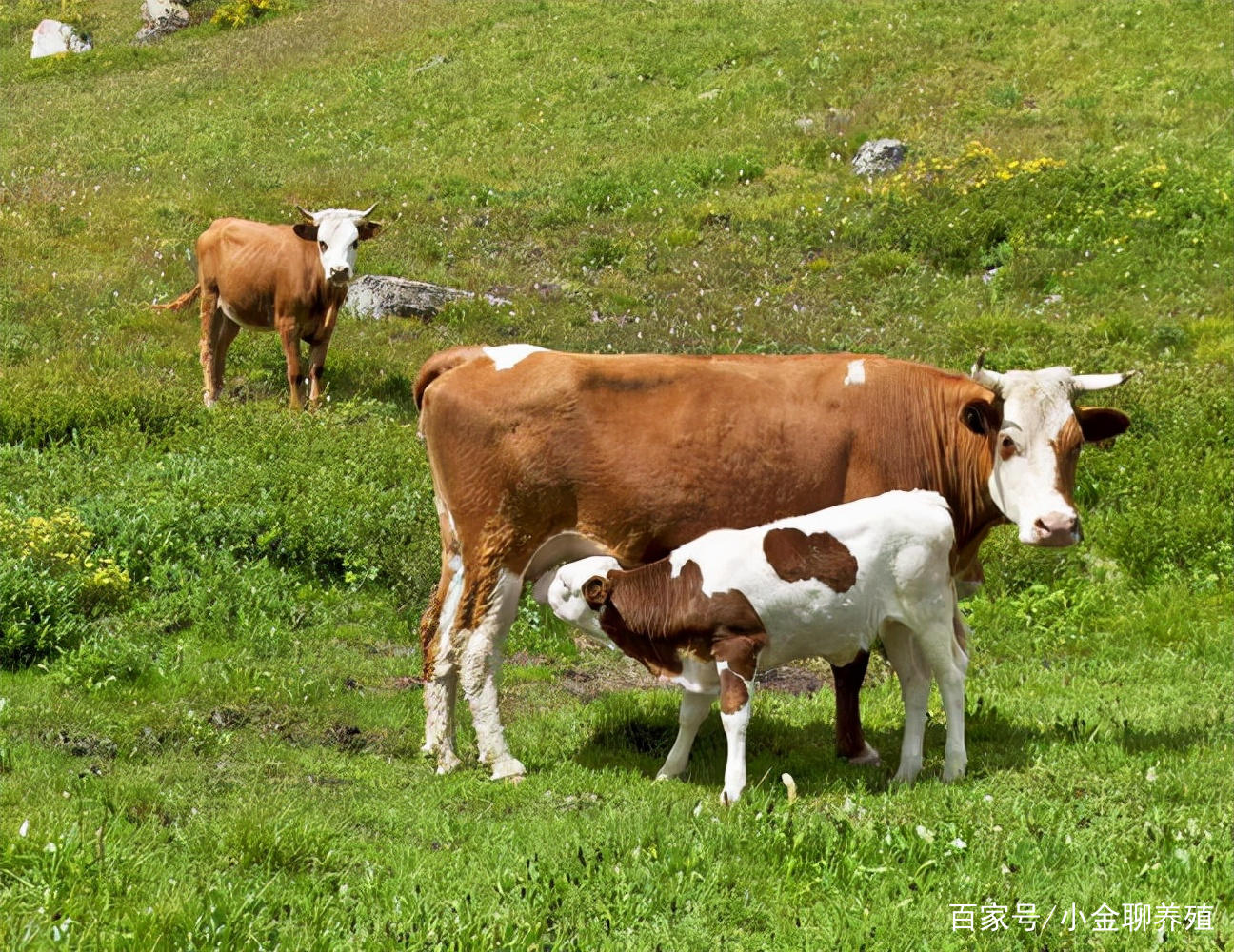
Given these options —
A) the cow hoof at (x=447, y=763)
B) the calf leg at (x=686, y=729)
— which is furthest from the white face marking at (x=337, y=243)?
the calf leg at (x=686, y=729)

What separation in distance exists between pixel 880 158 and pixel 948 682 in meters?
20.6

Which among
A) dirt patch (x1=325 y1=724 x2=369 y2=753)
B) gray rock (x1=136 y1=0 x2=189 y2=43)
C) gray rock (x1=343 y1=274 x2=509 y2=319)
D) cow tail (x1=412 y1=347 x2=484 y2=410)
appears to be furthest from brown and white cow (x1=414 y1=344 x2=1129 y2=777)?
gray rock (x1=136 y1=0 x2=189 y2=43)

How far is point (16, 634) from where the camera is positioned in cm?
951

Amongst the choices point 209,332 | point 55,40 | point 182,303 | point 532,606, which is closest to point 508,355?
point 532,606

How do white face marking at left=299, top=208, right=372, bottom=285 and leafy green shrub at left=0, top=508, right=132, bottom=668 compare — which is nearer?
leafy green shrub at left=0, top=508, right=132, bottom=668

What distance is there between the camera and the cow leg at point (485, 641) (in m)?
8.09

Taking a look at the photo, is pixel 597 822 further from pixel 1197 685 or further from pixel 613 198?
pixel 613 198

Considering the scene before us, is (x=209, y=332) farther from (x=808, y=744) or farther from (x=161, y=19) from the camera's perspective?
(x=161, y=19)

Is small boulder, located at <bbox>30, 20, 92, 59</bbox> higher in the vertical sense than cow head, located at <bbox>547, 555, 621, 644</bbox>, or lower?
higher

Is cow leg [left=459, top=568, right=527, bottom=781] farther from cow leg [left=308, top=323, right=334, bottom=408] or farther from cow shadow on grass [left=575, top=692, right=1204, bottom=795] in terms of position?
cow leg [left=308, top=323, right=334, bottom=408]

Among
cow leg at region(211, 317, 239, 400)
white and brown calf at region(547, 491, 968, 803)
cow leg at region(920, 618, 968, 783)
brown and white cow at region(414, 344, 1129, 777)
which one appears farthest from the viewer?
cow leg at region(211, 317, 239, 400)

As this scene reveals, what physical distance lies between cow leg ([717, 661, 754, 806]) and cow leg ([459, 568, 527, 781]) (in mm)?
1508

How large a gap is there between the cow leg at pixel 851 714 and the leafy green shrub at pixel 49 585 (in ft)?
18.2

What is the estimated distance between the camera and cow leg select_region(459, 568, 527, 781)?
8.09m
